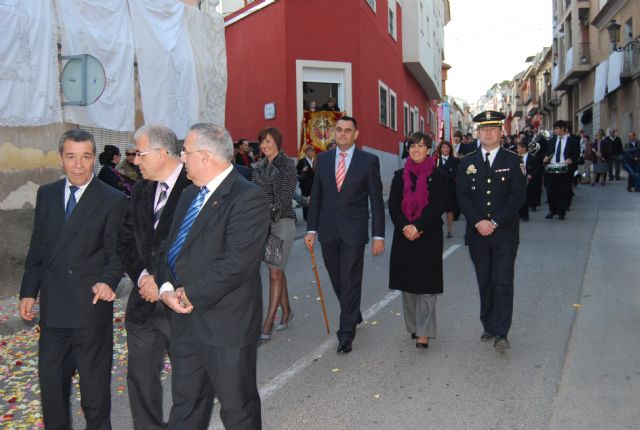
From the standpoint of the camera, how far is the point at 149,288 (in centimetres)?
332

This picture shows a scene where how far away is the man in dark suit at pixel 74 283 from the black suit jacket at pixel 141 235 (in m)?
0.06

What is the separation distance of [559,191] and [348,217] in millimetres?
9162

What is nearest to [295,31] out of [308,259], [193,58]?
[193,58]

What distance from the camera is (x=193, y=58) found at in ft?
38.8

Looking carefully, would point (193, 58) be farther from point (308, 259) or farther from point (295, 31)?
point (295, 31)

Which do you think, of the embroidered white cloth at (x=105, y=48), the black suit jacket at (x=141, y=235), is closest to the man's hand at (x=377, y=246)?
the black suit jacket at (x=141, y=235)

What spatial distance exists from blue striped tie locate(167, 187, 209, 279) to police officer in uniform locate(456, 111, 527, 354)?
9.82 feet

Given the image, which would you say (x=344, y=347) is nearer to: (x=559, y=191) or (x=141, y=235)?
(x=141, y=235)

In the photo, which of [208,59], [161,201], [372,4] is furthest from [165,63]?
[372,4]

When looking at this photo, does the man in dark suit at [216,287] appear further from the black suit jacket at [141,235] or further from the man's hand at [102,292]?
the man's hand at [102,292]

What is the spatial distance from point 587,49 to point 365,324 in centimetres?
3612

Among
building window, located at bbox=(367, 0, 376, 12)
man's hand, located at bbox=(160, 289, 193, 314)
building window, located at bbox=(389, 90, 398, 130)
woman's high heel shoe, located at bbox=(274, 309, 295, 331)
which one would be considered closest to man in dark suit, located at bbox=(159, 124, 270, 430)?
man's hand, located at bbox=(160, 289, 193, 314)

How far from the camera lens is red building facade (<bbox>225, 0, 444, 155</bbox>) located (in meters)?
18.3

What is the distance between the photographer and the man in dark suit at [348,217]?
546cm
